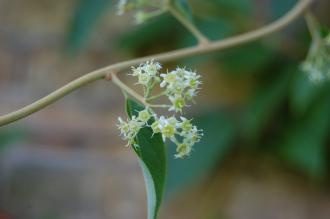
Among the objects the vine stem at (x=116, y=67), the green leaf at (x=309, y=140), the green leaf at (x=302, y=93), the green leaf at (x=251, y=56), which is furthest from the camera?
the green leaf at (x=251, y=56)

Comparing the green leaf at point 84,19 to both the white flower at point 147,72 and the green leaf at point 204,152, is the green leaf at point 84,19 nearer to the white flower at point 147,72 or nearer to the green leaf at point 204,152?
the green leaf at point 204,152

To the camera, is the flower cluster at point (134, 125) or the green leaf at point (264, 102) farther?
the green leaf at point (264, 102)

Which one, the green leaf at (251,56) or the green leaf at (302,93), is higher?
the green leaf at (251,56)

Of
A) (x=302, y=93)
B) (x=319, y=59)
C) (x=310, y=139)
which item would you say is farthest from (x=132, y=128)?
(x=310, y=139)

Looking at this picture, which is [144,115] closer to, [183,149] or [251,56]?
[183,149]

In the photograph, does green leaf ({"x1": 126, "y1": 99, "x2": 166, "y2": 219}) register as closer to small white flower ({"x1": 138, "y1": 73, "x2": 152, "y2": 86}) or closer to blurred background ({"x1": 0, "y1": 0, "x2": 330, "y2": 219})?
small white flower ({"x1": 138, "y1": 73, "x2": 152, "y2": 86})

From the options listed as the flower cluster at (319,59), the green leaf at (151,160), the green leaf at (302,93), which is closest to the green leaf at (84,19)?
the green leaf at (302,93)

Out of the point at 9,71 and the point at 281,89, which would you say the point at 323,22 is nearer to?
the point at 281,89
